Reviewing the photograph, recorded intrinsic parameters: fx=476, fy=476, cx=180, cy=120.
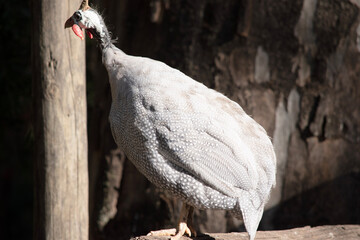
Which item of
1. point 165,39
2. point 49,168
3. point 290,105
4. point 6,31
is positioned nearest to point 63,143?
point 49,168

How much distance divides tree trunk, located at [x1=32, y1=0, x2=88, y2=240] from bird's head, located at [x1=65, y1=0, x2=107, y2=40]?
0.12 meters

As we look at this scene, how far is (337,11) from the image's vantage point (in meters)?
2.53

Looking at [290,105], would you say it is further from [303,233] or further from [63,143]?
[63,143]

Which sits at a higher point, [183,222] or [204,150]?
[204,150]

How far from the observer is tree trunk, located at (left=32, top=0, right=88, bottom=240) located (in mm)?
1866

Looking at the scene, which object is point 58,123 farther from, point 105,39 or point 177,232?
Result: point 177,232

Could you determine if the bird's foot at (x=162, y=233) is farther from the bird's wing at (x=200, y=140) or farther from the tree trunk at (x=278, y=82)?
the tree trunk at (x=278, y=82)

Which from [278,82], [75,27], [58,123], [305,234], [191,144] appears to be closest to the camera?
[191,144]

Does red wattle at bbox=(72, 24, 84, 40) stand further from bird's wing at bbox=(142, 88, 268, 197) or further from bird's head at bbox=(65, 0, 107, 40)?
bird's wing at bbox=(142, 88, 268, 197)

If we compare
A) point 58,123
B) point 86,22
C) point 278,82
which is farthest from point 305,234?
point 86,22

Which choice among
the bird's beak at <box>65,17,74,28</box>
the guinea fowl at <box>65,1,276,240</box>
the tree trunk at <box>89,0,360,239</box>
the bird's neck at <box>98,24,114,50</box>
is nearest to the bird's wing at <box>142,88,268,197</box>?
the guinea fowl at <box>65,1,276,240</box>

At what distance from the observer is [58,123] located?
1909 mm

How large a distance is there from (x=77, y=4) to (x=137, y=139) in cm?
63

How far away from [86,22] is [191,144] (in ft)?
1.94
